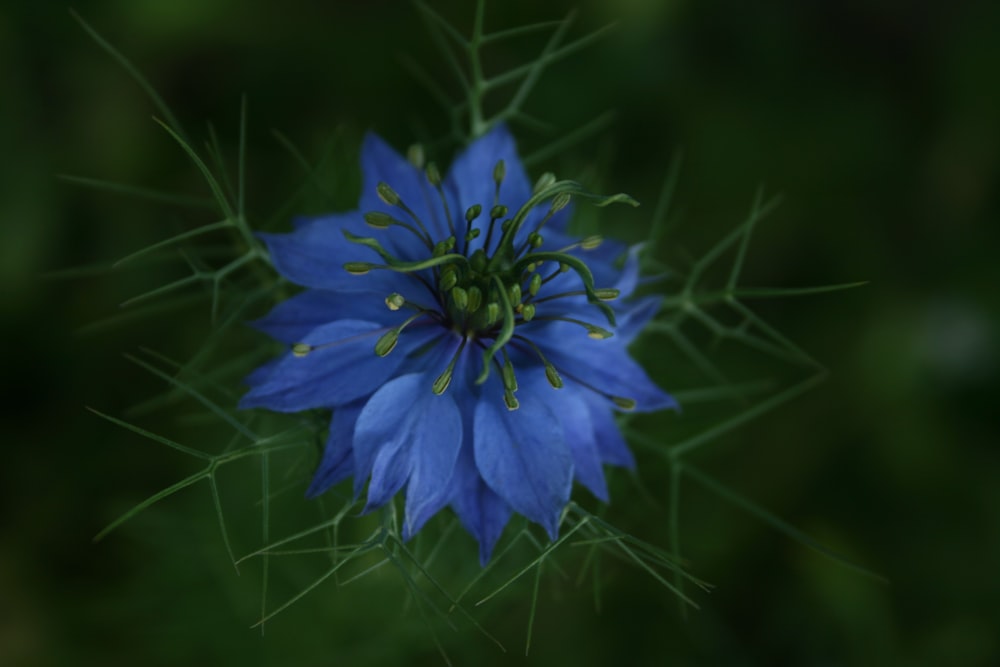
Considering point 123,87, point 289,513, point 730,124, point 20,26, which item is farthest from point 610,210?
point 20,26

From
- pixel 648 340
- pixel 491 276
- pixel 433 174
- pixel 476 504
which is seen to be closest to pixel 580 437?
pixel 476 504

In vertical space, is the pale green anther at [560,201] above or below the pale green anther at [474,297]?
above

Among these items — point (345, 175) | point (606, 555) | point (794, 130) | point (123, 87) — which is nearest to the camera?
point (345, 175)

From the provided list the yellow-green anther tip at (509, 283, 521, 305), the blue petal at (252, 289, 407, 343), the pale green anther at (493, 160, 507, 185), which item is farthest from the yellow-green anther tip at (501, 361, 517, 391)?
the pale green anther at (493, 160, 507, 185)

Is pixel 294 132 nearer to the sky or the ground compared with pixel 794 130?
nearer to the sky

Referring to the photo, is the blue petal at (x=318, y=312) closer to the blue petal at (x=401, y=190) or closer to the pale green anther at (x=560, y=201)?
the blue petal at (x=401, y=190)

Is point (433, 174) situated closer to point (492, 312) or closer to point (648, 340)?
point (492, 312)

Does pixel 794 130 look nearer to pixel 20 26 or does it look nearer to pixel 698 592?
pixel 698 592

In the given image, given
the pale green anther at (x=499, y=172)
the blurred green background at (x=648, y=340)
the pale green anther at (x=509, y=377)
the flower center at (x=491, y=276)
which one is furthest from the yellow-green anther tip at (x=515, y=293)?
the blurred green background at (x=648, y=340)

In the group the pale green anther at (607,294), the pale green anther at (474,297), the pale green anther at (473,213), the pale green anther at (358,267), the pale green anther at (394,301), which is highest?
the pale green anther at (473,213)
